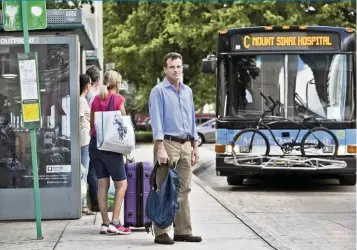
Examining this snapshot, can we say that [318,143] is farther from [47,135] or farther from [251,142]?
[47,135]

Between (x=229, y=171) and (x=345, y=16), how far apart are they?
832 inches

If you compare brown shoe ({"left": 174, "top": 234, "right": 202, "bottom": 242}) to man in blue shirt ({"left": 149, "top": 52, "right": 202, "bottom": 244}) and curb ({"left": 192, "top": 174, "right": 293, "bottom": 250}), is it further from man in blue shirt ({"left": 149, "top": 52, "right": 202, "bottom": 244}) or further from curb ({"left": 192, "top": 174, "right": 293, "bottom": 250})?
curb ({"left": 192, "top": 174, "right": 293, "bottom": 250})

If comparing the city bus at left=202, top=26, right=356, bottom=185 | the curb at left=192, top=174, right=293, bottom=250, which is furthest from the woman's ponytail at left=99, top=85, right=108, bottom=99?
the city bus at left=202, top=26, right=356, bottom=185

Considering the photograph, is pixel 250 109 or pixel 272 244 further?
pixel 250 109

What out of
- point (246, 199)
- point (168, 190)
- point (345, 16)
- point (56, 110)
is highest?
point (345, 16)


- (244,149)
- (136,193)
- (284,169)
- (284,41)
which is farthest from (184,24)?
(136,193)

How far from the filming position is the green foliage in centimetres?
3412

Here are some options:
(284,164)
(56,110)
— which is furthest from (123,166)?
(284,164)

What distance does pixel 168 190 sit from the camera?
25.4ft

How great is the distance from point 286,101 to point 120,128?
700cm

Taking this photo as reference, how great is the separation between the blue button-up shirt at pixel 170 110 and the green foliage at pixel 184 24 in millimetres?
26152

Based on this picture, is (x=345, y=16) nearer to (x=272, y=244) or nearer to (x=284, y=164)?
(x=284, y=164)

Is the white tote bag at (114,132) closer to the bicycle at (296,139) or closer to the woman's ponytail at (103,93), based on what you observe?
the woman's ponytail at (103,93)

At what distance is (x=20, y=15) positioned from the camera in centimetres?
817
